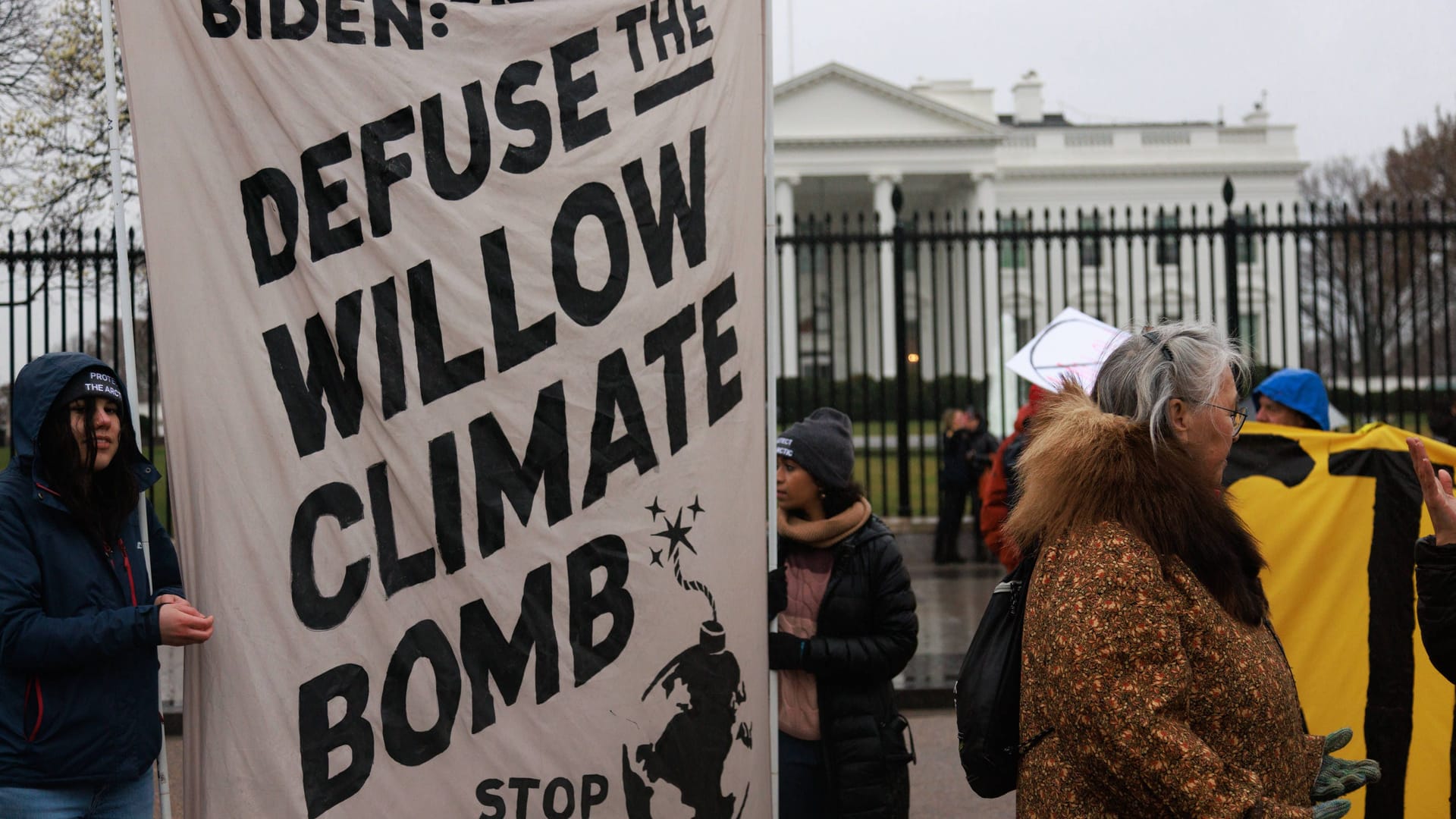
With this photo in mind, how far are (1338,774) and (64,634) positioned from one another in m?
2.61

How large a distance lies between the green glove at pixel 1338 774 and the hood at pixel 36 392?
104 inches

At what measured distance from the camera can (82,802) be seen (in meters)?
2.79

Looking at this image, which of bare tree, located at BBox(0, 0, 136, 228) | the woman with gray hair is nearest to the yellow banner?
the woman with gray hair

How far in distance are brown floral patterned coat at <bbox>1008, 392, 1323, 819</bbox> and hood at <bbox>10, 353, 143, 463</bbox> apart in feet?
6.97

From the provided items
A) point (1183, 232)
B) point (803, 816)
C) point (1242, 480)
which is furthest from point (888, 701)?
point (1183, 232)

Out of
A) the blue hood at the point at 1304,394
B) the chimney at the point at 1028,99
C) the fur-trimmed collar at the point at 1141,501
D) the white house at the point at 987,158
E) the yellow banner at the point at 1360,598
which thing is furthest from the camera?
the chimney at the point at 1028,99

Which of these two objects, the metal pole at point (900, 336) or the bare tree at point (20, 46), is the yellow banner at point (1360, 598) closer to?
the metal pole at point (900, 336)

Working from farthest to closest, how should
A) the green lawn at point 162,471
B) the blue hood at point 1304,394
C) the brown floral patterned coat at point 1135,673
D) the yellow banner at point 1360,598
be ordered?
the green lawn at point 162,471, the blue hood at point 1304,394, the yellow banner at point 1360,598, the brown floral patterned coat at point 1135,673

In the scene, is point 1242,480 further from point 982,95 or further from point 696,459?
point 982,95

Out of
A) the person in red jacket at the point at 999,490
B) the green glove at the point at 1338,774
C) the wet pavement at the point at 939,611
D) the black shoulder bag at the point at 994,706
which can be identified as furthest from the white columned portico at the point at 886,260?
the black shoulder bag at the point at 994,706

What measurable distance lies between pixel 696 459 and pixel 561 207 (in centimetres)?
69

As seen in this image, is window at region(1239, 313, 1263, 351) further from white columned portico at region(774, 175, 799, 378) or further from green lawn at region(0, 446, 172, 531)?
white columned portico at region(774, 175, 799, 378)

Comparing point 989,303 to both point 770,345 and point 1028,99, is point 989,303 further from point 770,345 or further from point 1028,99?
point 770,345

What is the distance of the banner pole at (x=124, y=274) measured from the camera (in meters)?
2.68
